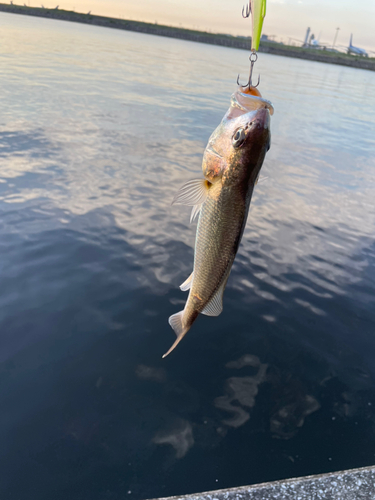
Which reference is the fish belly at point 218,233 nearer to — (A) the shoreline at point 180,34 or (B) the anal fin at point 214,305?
(B) the anal fin at point 214,305

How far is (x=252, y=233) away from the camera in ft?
28.3

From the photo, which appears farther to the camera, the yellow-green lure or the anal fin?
the anal fin

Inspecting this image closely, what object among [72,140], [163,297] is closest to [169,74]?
[72,140]

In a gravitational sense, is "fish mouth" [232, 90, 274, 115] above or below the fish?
above

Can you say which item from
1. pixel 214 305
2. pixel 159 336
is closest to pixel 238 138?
pixel 214 305

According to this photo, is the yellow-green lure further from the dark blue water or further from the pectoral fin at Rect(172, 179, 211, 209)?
the dark blue water

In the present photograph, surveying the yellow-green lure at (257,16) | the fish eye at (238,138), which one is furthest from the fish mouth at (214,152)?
the yellow-green lure at (257,16)

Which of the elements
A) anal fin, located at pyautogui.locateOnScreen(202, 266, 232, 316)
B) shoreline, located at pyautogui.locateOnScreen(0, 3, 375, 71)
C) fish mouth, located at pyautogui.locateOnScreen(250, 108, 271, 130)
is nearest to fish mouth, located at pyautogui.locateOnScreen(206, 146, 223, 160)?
fish mouth, located at pyautogui.locateOnScreen(250, 108, 271, 130)

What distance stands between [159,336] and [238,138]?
380cm

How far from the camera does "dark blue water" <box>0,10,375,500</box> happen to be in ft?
12.7

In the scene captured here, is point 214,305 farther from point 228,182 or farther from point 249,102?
point 249,102

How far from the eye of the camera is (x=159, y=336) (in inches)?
214

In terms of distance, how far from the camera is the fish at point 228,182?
7.07 ft

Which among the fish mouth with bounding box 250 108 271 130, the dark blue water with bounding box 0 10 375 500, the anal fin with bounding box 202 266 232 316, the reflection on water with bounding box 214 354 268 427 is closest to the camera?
the fish mouth with bounding box 250 108 271 130
